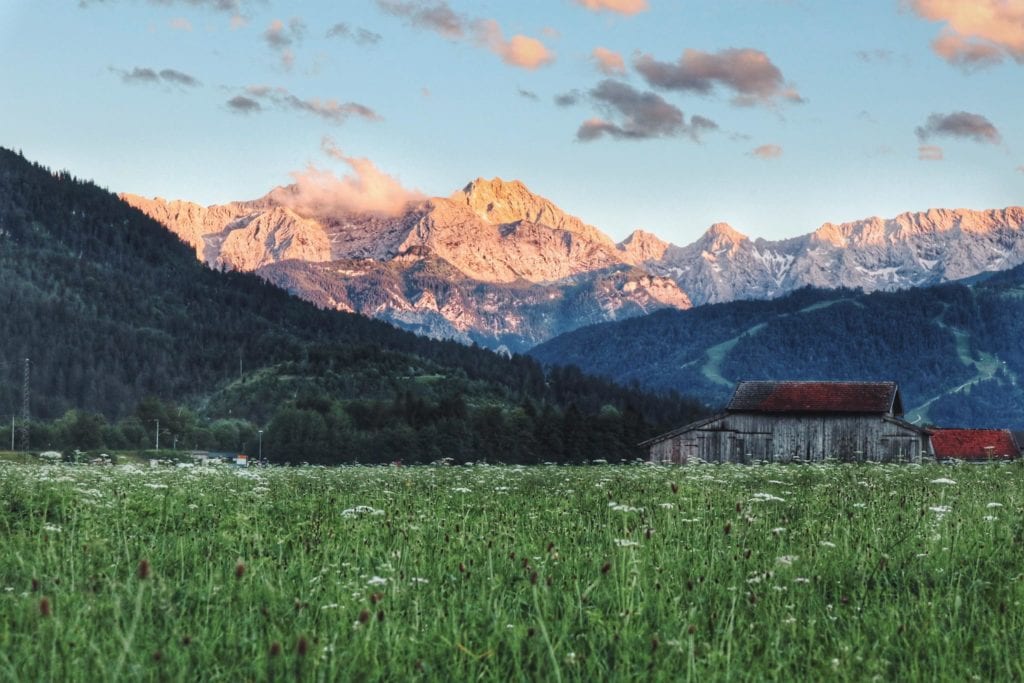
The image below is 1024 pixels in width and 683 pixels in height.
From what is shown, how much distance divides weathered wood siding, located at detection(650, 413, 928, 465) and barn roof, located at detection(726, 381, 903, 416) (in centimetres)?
68

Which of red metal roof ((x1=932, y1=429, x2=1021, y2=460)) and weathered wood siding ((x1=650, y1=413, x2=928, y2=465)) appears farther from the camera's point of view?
red metal roof ((x1=932, y1=429, x2=1021, y2=460))

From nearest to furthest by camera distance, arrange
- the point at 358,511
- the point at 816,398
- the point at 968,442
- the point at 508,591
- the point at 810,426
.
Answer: the point at 508,591, the point at 358,511, the point at 810,426, the point at 816,398, the point at 968,442

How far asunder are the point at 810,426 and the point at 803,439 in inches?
43.9

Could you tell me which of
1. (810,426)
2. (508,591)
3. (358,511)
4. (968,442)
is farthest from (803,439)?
(508,591)

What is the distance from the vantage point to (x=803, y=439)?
3071 inches

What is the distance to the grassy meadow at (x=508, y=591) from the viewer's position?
6.89 meters

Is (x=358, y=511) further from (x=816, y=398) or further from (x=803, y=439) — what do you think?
(x=816, y=398)

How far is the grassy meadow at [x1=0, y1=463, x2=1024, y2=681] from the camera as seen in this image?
6887mm

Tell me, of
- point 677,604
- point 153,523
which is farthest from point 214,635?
point 153,523

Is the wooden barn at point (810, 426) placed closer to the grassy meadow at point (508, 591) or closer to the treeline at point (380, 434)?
the treeline at point (380, 434)


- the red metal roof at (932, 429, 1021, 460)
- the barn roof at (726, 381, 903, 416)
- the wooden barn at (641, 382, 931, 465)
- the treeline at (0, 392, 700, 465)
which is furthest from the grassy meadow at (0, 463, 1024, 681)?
the treeline at (0, 392, 700, 465)

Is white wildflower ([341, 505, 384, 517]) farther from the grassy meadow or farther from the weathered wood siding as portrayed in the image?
the weathered wood siding

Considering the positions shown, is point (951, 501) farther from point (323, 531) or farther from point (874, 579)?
point (323, 531)

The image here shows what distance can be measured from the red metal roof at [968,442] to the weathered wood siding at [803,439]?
38985 millimetres
